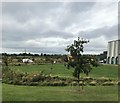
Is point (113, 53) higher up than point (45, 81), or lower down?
higher up

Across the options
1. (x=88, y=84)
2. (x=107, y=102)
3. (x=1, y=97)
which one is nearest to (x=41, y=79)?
(x=88, y=84)

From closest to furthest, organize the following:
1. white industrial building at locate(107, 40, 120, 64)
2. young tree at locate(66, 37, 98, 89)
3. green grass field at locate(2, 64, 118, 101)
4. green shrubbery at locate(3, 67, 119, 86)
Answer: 1. green grass field at locate(2, 64, 118, 101)
2. young tree at locate(66, 37, 98, 89)
3. green shrubbery at locate(3, 67, 119, 86)
4. white industrial building at locate(107, 40, 120, 64)

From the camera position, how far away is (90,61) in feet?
76.8

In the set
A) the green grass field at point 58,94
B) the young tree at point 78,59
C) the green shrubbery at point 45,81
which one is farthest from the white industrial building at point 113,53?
Result: the young tree at point 78,59

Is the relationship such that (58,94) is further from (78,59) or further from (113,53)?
(113,53)

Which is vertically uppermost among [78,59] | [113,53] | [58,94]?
[113,53]

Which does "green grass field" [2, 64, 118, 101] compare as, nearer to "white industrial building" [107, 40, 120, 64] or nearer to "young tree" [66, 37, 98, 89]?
"young tree" [66, 37, 98, 89]

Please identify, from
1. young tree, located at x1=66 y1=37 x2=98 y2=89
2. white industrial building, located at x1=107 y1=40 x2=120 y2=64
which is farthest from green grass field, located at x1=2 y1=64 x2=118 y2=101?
white industrial building, located at x1=107 y1=40 x2=120 y2=64

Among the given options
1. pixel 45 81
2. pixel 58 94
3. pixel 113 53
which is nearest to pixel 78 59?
pixel 58 94

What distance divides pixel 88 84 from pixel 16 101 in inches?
499

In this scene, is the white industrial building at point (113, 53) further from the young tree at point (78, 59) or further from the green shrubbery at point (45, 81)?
the young tree at point (78, 59)

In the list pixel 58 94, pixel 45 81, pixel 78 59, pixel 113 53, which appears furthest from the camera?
pixel 113 53

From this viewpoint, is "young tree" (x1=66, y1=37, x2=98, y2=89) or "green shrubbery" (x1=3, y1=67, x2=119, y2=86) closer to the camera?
"young tree" (x1=66, y1=37, x2=98, y2=89)

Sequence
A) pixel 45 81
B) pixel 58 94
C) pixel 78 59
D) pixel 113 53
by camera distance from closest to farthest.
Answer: pixel 58 94
pixel 78 59
pixel 45 81
pixel 113 53
